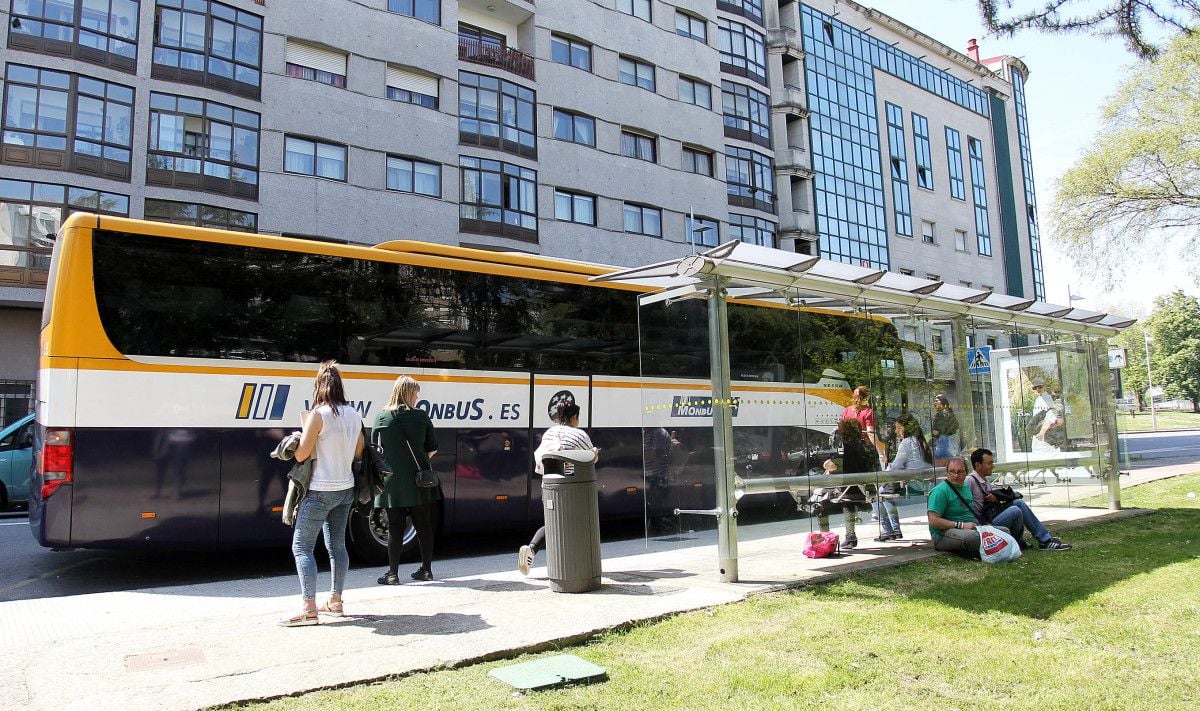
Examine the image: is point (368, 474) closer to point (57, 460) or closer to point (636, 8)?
point (57, 460)

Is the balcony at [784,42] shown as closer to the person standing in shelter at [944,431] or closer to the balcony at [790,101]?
the balcony at [790,101]

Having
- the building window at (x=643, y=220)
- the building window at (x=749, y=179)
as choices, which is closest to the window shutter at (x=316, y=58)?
the building window at (x=643, y=220)

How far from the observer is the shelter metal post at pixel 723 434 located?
749cm

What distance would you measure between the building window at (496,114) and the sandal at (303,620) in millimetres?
23854

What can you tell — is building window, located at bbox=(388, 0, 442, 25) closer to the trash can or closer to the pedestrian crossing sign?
the pedestrian crossing sign

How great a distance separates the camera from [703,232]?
3403cm

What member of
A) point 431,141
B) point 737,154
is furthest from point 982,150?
point 431,141

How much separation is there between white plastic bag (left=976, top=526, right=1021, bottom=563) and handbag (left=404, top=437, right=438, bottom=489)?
540cm

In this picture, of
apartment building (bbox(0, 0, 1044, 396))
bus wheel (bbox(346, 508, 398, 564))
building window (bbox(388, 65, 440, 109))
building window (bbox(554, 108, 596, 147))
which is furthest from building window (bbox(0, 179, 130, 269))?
bus wheel (bbox(346, 508, 398, 564))

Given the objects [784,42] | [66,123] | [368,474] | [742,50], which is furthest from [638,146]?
[368,474]

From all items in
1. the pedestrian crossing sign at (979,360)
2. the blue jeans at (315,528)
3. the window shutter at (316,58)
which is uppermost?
the window shutter at (316,58)

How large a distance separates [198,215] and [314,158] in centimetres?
385

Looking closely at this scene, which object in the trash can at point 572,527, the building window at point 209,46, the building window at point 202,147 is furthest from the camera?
the building window at point 209,46

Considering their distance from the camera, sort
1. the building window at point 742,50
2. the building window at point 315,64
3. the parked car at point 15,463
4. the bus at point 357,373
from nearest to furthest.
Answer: the bus at point 357,373
the parked car at point 15,463
the building window at point 315,64
the building window at point 742,50
